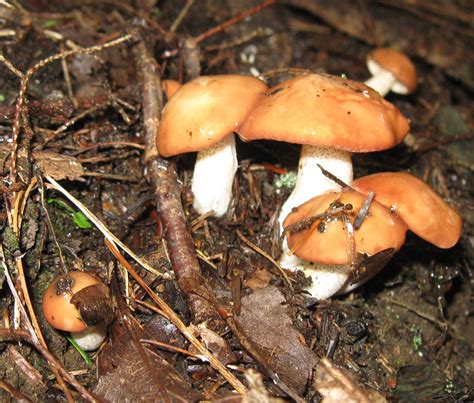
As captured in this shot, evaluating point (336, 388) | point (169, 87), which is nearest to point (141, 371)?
point (336, 388)

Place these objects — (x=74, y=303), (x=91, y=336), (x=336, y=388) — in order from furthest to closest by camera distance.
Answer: (x=91, y=336) < (x=74, y=303) < (x=336, y=388)

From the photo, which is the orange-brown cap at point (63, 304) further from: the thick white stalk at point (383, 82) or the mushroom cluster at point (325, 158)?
the thick white stalk at point (383, 82)

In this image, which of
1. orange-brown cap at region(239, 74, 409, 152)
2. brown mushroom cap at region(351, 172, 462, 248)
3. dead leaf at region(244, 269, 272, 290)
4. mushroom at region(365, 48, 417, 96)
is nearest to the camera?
orange-brown cap at region(239, 74, 409, 152)

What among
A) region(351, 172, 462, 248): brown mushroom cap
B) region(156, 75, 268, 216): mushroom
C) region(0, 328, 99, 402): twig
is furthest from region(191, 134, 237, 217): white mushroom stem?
region(0, 328, 99, 402): twig

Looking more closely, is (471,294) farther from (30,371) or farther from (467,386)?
(30,371)

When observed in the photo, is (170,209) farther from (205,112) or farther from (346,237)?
(346,237)

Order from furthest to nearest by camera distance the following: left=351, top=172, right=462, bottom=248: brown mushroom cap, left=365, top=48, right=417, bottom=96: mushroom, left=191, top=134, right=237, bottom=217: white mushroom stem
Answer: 1. left=365, top=48, right=417, bottom=96: mushroom
2. left=191, top=134, right=237, bottom=217: white mushroom stem
3. left=351, top=172, right=462, bottom=248: brown mushroom cap

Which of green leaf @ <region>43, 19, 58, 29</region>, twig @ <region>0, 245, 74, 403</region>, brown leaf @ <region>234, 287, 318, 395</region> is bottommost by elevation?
brown leaf @ <region>234, 287, 318, 395</region>

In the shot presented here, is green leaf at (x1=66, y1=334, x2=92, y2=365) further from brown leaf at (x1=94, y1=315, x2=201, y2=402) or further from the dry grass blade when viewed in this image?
the dry grass blade
